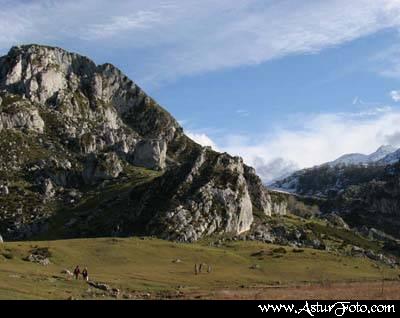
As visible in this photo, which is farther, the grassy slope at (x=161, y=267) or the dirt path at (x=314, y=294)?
the grassy slope at (x=161, y=267)

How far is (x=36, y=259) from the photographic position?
118 m

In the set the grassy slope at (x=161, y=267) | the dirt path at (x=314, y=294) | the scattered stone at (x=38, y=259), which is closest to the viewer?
the dirt path at (x=314, y=294)

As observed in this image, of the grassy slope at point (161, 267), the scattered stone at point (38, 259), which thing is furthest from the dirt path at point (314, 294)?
the scattered stone at point (38, 259)

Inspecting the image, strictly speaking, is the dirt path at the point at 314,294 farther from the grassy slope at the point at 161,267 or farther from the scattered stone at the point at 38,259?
the scattered stone at the point at 38,259

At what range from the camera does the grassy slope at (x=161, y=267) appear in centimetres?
8638

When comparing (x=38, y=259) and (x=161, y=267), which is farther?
(x=161, y=267)

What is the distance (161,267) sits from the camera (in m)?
133

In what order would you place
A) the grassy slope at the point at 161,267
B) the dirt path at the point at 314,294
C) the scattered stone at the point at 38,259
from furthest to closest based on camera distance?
1. the scattered stone at the point at 38,259
2. the grassy slope at the point at 161,267
3. the dirt path at the point at 314,294

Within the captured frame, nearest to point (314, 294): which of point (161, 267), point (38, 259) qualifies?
point (38, 259)

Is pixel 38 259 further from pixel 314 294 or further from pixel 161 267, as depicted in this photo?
pixel 314 294
